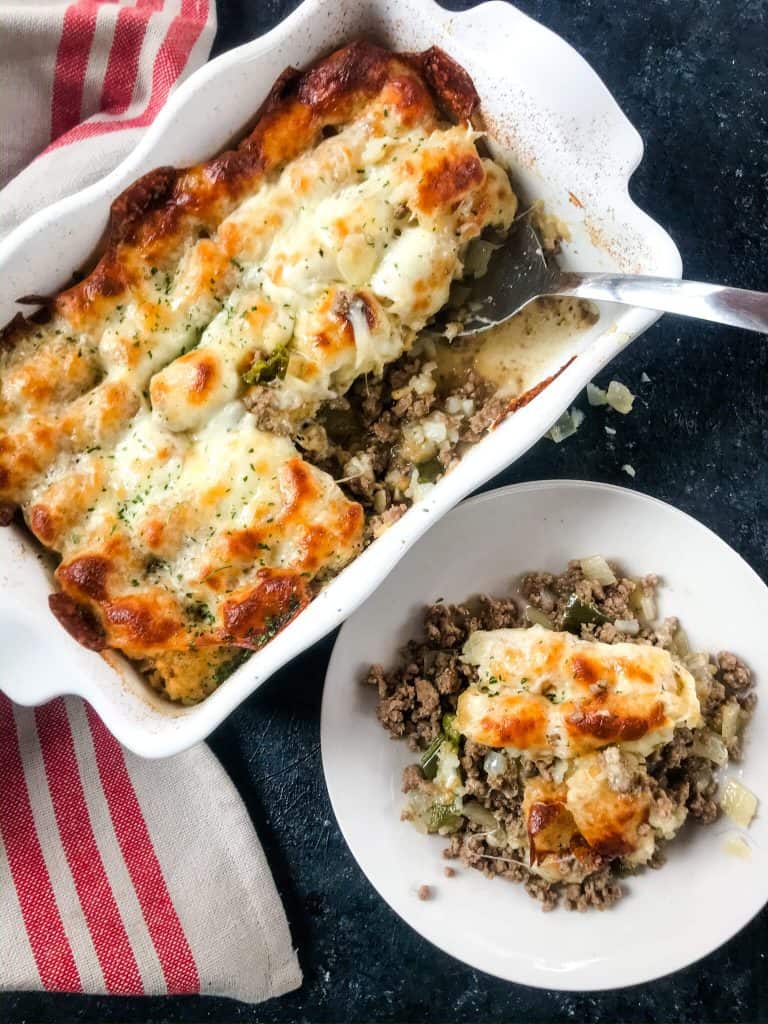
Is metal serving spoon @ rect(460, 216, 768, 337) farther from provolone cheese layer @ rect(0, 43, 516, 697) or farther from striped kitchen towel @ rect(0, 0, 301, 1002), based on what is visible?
striped kitchen towel @ rect(0, 0, 301, 1002)

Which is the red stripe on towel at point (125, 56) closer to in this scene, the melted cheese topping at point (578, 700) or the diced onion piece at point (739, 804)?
the melted cheese topping at point (578, 700)

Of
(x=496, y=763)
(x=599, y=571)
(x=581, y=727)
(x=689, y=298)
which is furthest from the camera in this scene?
(x=599, y=571)

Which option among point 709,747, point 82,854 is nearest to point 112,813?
point 82,854

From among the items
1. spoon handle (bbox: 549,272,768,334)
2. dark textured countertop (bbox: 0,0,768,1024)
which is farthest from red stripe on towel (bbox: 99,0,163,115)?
spoon handle (bbox: 549,272,768,334)

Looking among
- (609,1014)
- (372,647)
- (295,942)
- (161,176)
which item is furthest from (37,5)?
(609,1014)

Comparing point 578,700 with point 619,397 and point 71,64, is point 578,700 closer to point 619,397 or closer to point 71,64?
point 619,397

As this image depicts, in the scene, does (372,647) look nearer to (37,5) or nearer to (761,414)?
(761,414)
